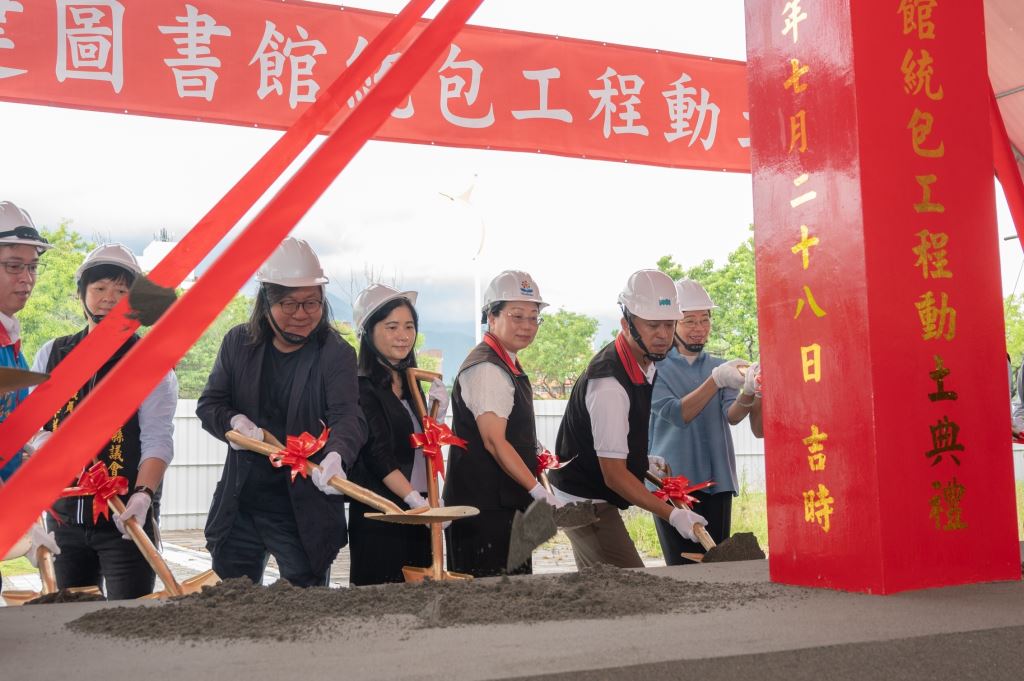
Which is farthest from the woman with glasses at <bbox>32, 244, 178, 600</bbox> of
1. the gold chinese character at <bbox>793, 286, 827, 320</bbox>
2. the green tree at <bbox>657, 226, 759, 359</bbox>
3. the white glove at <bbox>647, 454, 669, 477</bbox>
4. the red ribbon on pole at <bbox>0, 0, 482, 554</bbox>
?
the green tree at <bbox>657, 226, 759, 359</bbox>

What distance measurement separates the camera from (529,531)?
298 centimetres

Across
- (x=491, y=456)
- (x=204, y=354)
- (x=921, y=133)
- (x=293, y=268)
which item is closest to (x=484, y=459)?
(x=491, y=456)

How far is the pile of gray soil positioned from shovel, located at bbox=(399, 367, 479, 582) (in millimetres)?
830

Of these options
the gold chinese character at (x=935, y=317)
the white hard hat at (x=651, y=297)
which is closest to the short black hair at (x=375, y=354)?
the white hard hat at (x=651, y=297)

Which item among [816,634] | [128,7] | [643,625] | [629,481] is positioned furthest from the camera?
[128,7]

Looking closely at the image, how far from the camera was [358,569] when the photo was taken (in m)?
3.09

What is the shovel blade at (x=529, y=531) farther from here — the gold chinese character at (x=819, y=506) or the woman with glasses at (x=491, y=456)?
the gold chinese character at (x=819, y=506)

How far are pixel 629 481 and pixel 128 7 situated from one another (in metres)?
2.54

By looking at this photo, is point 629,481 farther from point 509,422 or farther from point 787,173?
point 787,173

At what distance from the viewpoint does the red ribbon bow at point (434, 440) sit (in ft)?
10.7

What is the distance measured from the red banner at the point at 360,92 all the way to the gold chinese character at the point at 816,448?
199cm

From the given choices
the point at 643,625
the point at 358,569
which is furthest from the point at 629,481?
the point at 643,625

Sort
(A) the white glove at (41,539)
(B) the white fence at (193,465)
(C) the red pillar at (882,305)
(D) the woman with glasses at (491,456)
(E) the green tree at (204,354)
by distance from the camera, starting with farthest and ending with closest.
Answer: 1. (E) the green tree at (204,354)
2. (B) the white fence at (193,465)
3. (D) the woman with glasses at (491,456)
4. (A) the white glove at (41,539)
5. (C) the red pillar at (882,305)

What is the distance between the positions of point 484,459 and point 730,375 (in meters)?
1.10
